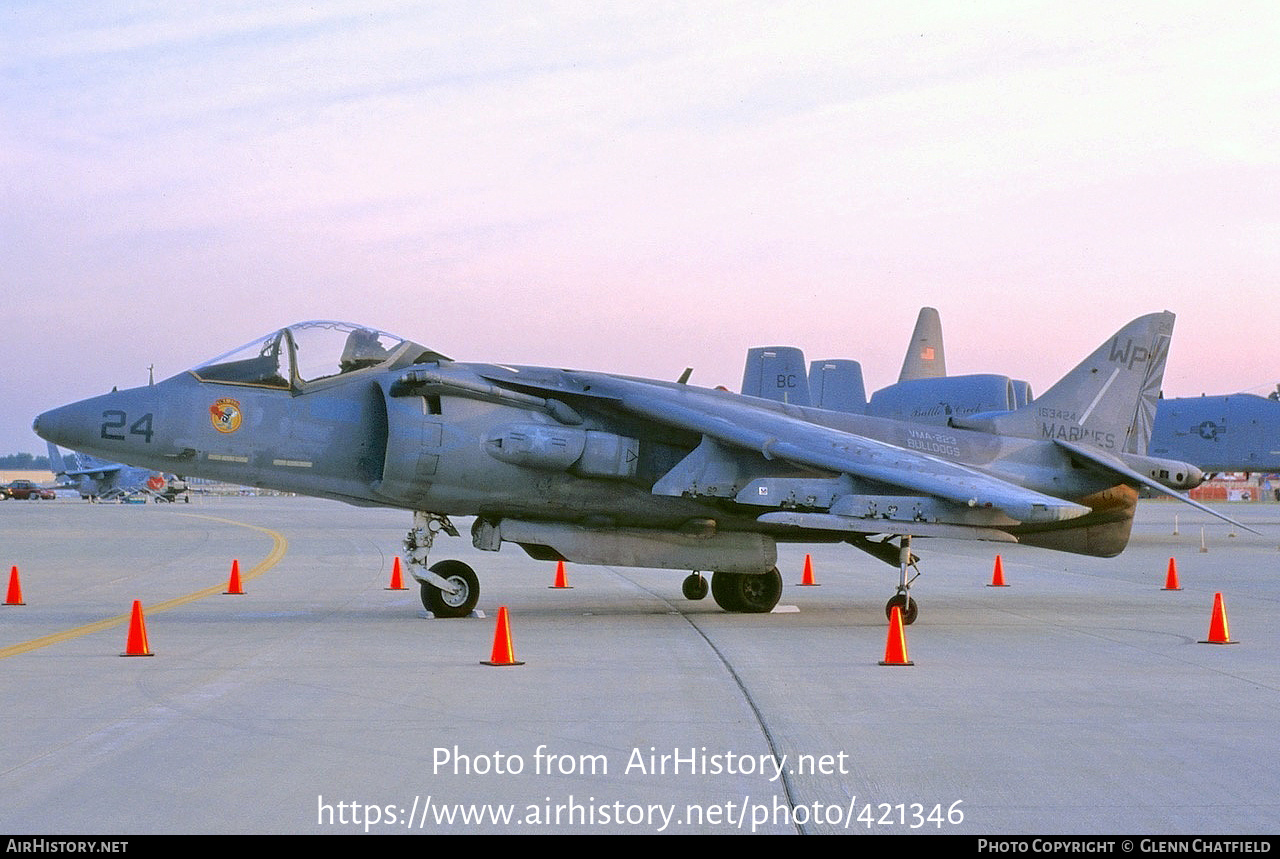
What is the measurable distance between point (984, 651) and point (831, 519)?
2.40m

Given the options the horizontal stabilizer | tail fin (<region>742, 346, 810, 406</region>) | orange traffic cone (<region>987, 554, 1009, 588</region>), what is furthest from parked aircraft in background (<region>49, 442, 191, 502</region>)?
the horizontal stabilizer

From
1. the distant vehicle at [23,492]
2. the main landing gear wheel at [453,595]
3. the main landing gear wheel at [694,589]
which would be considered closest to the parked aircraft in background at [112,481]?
the distant vehicle at [23,492]

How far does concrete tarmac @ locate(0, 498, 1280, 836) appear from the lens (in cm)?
605

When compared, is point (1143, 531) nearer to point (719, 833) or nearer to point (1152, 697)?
point (1152, 697)

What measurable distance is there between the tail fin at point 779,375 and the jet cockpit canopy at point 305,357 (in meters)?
20.7

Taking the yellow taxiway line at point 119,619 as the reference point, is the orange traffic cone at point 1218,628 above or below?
above

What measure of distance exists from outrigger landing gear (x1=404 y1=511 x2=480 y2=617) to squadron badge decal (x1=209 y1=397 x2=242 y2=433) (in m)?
2.13

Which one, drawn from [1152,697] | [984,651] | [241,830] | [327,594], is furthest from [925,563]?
[241,830]

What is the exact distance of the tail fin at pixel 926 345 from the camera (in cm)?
4519

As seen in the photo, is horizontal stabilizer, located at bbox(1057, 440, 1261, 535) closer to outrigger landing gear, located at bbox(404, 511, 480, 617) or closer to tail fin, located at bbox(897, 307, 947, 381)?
outrigger landing gear, located at bbox(404, 511, 480, 617)

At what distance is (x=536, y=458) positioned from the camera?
48.2 feet

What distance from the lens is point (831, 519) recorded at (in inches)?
555

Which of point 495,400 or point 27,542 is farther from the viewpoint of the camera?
point 27,542

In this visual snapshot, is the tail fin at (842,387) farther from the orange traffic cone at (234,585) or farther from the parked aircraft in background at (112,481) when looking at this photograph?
the parked aircraft in background at (112,481)
